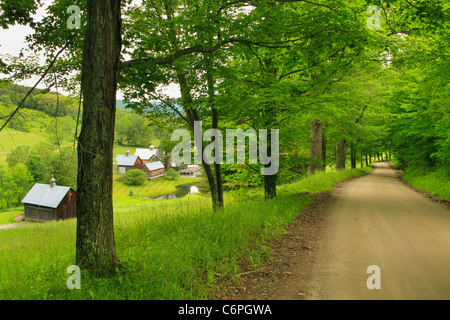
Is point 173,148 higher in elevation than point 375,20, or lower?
lower

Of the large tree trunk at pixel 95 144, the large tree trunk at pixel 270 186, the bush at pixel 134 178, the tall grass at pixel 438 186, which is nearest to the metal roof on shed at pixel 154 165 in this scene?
the bush at pixel 134 178

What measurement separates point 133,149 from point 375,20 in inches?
3871

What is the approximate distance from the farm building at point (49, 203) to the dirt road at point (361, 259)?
120 ft

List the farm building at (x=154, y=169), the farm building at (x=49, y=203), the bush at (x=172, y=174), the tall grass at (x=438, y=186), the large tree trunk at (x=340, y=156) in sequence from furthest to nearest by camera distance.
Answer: the farm building at (x=154, y=169)
the bush at (x=172, y=174)
the farm building at (x=49, y=203)
the large tree trunk at (x=340, y=156)
the tall grass at (x=438, y=186)

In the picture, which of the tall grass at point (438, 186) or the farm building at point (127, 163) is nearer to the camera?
the tall grass at point (438, 186)

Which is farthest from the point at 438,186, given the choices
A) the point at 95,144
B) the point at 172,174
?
the point at 172,174

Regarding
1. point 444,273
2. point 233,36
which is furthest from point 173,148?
point 444,273

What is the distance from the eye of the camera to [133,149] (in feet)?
319

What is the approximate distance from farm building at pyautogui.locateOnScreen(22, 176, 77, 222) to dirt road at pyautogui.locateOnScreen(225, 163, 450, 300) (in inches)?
1444

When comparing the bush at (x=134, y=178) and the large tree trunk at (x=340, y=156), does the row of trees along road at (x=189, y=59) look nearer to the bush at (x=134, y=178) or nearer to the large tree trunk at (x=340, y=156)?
the large tree trunk at (x=340, y=156)

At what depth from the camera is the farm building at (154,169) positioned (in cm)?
7747

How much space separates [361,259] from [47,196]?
40.7 m

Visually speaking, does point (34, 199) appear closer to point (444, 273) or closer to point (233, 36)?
point (233, 36)

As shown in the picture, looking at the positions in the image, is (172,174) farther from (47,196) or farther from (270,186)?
(270,186)
